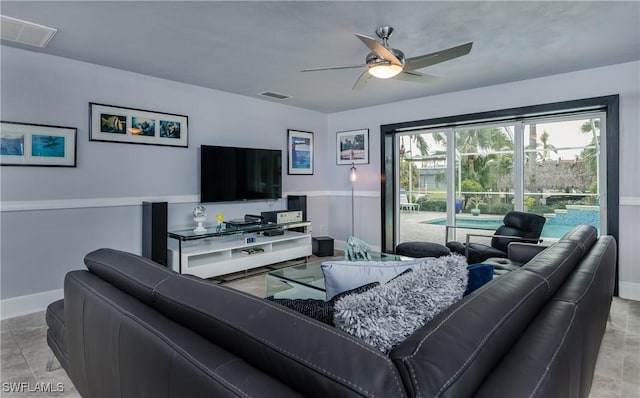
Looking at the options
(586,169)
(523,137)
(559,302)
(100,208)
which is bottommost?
(559,302)

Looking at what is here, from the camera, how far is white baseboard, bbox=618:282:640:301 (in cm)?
Result: 364

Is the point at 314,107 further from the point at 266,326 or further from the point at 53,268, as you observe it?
the point at 266,326

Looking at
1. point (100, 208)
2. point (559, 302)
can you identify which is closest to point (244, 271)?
point (100, 208)

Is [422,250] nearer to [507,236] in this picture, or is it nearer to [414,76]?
[507,236]

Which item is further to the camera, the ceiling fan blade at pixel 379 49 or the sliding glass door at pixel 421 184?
the sliding glass door at pixel 421 184

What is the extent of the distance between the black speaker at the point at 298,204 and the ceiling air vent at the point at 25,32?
11.0ft

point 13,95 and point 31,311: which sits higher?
point 13,95

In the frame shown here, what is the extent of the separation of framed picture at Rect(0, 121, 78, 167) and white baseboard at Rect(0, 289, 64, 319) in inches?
47.8

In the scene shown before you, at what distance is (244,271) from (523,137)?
12.9 ft

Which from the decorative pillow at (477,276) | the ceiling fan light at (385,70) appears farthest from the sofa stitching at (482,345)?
the ceiling fan light at (385,70)

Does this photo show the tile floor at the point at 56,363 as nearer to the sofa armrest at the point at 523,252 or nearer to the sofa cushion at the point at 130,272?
the sofa armrest at the point at 523,252

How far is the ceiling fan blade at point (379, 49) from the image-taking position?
229cm

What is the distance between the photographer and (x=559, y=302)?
1.24 meters

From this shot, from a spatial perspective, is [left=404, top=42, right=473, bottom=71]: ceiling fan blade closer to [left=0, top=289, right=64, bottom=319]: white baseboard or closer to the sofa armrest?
the sofa armrest
